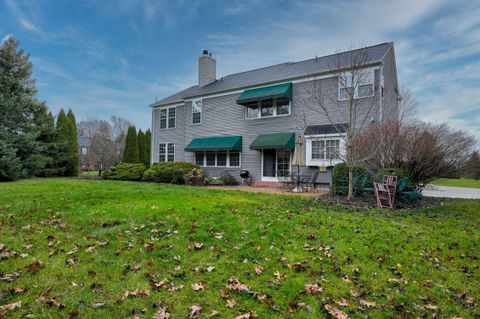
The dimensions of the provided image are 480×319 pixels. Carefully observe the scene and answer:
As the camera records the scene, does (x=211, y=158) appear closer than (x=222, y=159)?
No

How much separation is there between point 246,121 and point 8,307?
53.4ft

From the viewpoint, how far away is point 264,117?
17484 millimetres

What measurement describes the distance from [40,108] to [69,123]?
8.62ft

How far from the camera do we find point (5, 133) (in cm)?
1884

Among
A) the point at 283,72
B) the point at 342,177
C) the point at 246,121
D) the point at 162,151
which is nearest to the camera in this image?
the point at 342,177

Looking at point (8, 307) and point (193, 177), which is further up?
point (193, 177)

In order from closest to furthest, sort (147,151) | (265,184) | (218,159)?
(265,184)
(218,159)
(147,151)

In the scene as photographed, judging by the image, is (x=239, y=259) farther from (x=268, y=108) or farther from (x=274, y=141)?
(x=268, y=108)

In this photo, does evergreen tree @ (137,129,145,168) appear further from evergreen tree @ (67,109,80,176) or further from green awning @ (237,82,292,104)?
green awning @ (237,82,292,104)

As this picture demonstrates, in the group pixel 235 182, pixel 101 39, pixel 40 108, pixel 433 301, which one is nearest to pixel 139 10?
pixel 101 39

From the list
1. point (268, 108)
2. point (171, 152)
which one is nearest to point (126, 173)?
point (171, 152)

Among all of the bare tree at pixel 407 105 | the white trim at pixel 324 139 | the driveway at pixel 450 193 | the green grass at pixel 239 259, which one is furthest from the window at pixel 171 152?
the driveway at pixel 450 193

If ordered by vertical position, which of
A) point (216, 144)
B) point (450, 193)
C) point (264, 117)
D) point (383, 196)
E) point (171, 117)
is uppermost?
point (171, 117)

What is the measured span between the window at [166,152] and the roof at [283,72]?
12.1ft
